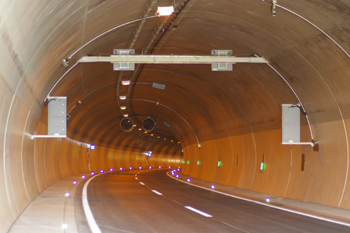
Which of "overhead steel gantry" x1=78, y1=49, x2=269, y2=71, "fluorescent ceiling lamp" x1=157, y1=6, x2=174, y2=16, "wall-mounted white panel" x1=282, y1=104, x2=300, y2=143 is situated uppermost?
"fluorescent ceiling lamp" x1=157, y1=6, x2=174, y2=16

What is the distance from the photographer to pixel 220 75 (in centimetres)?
2039

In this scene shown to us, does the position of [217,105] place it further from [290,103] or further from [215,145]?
[290,103]

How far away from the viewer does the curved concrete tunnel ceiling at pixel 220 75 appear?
1013 cm

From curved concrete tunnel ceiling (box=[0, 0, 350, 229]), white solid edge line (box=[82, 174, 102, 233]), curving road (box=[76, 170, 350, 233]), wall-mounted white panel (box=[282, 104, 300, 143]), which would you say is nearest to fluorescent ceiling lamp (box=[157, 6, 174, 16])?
curved concrete tunnel ceiling (box=[0, 0, 350, 229])

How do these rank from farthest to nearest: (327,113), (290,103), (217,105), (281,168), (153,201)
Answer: (217,105)
(281,168)
(290,103)
(153,201)
(327,113)

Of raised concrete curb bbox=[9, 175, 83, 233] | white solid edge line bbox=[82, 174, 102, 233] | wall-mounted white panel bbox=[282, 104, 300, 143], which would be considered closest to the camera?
raised concrete curb bbox=[9, 175, 83, 233]

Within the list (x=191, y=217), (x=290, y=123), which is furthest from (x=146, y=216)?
(x=290, y=123)

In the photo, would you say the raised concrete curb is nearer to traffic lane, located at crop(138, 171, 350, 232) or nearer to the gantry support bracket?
traffic lane, located at crop(138, 171, 350, 232)

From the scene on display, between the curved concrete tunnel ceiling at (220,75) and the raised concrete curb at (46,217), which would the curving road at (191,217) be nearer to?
the raised concrete curb at (46,217)

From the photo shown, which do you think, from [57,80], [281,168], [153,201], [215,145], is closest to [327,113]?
[281,168]

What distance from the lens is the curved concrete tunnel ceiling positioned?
10133 millimetres

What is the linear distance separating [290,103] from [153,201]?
6.48 m

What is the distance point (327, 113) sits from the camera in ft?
49.1

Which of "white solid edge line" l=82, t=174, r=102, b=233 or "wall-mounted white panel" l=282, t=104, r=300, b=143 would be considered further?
"wall-mounted white panel" l=282, t=104, r=300, b=143
